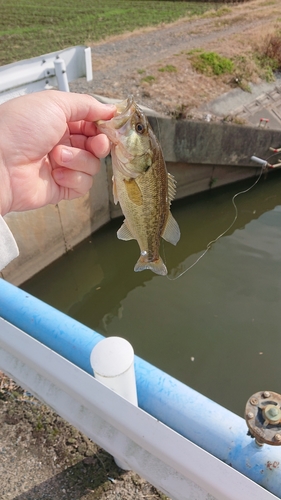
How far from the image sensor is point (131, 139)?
6.80 ft

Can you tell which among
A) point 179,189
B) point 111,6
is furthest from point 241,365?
point 111,6

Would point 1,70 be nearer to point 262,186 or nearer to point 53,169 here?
point 53,169

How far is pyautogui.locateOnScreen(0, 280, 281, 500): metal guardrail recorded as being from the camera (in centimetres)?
166

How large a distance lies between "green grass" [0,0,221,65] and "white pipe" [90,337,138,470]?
14.2m

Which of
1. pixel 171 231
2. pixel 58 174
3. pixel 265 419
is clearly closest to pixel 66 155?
pixel 58 174

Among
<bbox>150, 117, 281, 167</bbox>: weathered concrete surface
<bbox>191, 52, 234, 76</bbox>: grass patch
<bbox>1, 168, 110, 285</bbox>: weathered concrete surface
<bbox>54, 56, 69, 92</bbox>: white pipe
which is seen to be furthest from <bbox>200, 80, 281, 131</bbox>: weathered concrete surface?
<bbox>54, 56, 69, 92</bbox>: white pipe

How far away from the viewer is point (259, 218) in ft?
28.8

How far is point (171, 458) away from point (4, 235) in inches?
59.5

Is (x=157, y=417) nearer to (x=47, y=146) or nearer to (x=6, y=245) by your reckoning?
(x=6, y=245)

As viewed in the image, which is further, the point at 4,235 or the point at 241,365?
the point at 241,365

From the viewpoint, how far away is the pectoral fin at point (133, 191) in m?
2.21

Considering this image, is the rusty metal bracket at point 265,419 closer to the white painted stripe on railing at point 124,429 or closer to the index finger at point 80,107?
the white painted stripe on railing at point 124,429

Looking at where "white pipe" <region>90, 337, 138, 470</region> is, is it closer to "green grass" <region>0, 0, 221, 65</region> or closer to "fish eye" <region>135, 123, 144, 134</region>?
"fish eye" <region>135, 123, 144, 134</region>

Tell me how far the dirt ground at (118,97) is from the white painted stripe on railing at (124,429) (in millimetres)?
626
